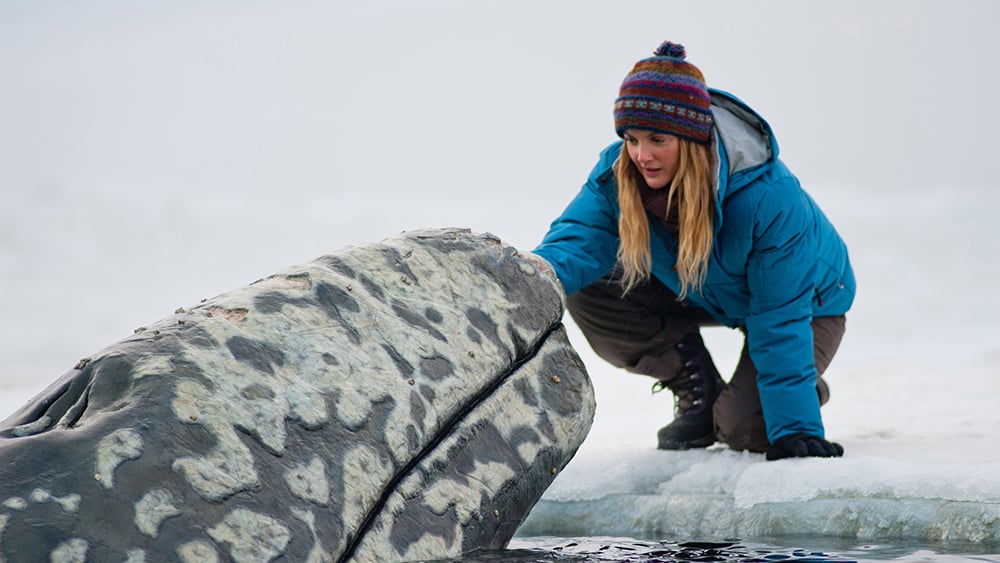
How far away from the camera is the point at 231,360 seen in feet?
6.48

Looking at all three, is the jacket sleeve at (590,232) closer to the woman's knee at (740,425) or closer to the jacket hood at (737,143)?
the jacket hood at (737,143)

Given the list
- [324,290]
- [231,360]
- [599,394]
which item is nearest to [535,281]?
[324,290]

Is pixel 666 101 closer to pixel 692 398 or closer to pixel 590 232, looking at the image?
pixel 590 232

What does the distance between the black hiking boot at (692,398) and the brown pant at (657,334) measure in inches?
1.5

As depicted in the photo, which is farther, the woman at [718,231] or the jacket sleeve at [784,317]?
the jacket sleeve at [784,317]

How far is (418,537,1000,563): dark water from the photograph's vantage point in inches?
88.7

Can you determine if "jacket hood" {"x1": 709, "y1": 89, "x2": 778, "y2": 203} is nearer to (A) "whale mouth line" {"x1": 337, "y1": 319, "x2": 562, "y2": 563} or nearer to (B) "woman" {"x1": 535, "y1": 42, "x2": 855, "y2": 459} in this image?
(B) "woman" {"x1": 535, "y1": 42, "x2": 855, "y2": 459}

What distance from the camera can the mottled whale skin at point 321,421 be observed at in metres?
1.71

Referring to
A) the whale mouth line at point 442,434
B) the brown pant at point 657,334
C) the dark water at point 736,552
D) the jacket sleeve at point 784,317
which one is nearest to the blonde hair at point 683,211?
the jacket sleeve at point 784,317

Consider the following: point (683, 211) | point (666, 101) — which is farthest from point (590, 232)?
point (666, 101)

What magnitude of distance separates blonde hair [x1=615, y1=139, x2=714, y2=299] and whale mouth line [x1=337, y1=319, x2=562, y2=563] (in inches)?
21.5

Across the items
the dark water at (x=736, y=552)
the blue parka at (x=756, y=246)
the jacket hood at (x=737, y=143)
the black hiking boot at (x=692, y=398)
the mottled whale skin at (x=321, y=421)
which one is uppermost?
the jacket hood at (x=737, y=143)

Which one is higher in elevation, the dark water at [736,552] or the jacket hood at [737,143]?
the jacket hood at [737,143]

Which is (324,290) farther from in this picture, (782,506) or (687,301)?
(687,301)
